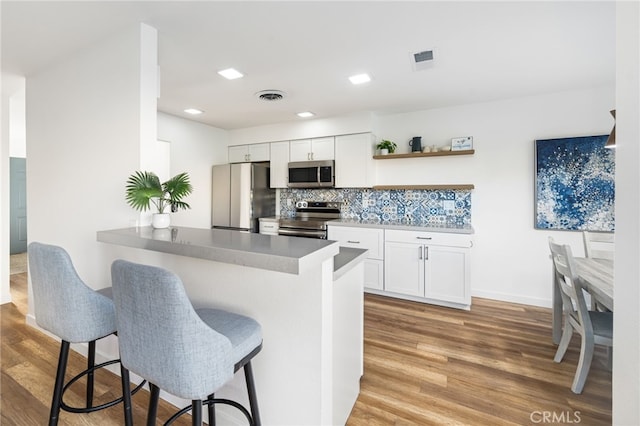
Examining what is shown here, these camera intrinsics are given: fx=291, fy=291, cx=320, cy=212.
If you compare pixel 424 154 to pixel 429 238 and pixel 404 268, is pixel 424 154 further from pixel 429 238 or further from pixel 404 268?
pixel 404 268

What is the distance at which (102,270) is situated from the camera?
205 centimetres

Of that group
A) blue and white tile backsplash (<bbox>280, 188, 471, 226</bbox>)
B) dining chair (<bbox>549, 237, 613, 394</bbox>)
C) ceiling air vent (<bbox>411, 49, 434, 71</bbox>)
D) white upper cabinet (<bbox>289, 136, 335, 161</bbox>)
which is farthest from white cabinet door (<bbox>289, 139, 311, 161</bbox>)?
dining chair (<bbox>549, 237, 613, 394</bbox>)

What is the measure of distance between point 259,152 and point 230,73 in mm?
2068

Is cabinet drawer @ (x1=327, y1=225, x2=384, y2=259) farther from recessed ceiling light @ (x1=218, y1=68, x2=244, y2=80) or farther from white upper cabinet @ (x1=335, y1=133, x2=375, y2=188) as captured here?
recessed ceiling light @ (x1=218, y1=68, x2=244, y2=80)

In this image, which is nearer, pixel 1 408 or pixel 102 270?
pixel 1 408

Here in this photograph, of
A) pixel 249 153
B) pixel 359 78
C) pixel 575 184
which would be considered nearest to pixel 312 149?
pixel 249 153

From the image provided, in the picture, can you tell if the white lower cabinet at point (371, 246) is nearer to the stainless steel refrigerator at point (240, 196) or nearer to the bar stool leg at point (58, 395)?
the stainless steel refrigerator at point (240, 196)

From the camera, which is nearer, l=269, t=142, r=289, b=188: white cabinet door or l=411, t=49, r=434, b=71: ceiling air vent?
l=411, t=49, r=434, b=71: ceiling air vent

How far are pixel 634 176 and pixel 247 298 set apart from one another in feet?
4.73

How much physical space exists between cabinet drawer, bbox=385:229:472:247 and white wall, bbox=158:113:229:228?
2.84 m

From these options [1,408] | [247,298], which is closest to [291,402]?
[247,298]

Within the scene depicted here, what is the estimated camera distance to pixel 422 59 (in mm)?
2350

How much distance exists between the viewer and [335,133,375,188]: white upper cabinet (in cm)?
389

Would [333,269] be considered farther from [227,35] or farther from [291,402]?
[227,35]
